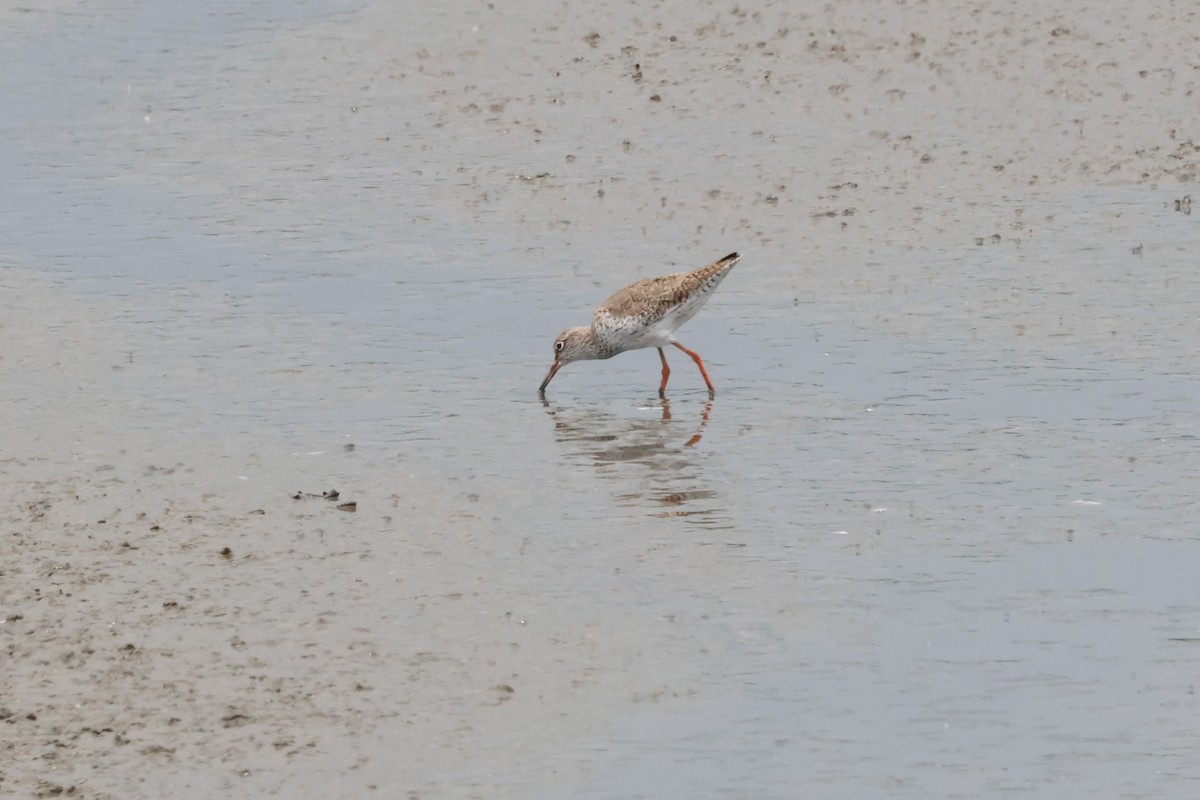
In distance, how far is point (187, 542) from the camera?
42.6 feet

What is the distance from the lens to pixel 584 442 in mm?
15781

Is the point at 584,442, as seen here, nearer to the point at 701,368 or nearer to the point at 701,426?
the point at 701,426

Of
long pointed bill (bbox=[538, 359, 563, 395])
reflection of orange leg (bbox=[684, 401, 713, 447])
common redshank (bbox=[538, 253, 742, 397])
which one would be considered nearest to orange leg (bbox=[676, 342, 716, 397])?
common redshank (bbox=[538, 253, 742, 397])

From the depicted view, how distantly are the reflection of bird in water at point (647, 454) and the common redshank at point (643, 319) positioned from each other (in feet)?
2.00

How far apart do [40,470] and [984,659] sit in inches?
268

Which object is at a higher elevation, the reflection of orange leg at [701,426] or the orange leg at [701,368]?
the orange leg at [701,368]

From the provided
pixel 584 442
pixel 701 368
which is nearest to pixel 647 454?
pixel 584 442

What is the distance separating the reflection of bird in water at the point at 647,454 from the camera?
46.1ft

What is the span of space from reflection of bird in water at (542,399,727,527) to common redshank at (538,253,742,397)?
0.61m

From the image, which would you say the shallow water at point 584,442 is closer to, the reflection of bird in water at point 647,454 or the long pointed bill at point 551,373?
the reflection of bird in water at point 647,454

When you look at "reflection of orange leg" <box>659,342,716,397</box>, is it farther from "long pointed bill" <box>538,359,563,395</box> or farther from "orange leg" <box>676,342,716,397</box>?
"long pointed bill" <box>538,359,563,395</box>

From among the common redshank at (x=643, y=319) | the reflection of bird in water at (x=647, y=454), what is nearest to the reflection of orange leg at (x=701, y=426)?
the reflection of bird in water at (x=647, y=454)

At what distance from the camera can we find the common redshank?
1738 centimetres

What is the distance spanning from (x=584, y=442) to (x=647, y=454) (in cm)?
61
